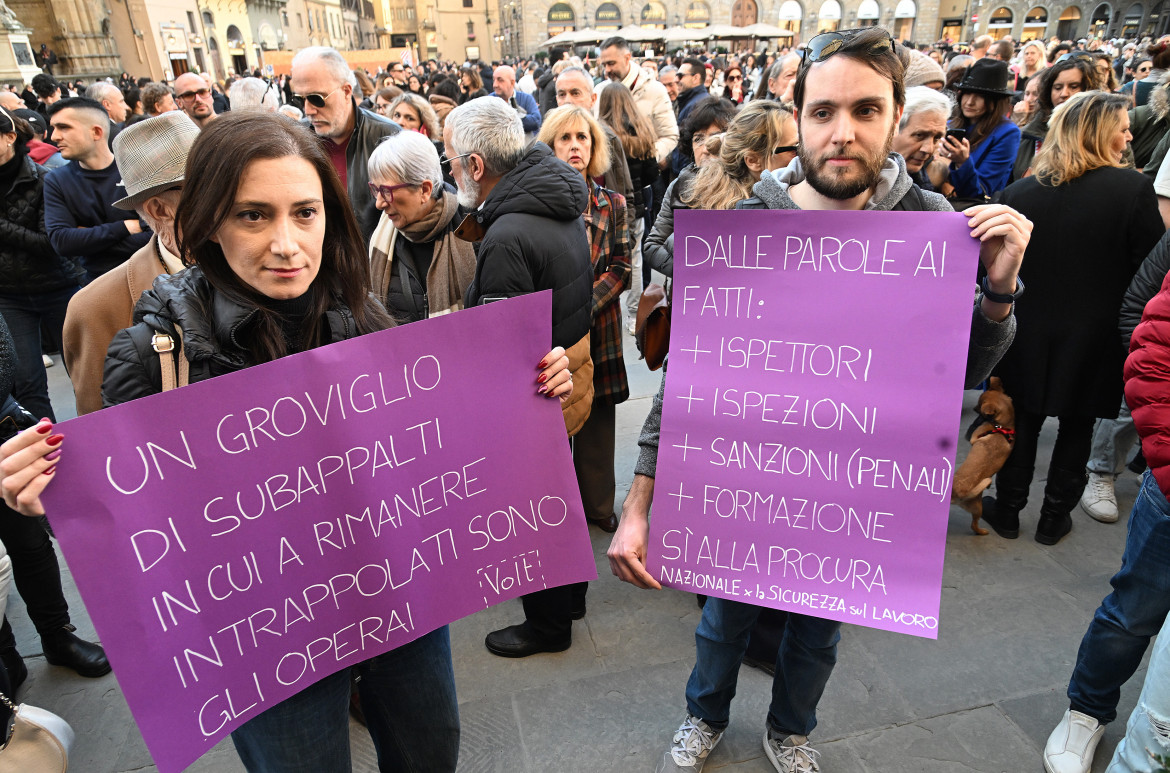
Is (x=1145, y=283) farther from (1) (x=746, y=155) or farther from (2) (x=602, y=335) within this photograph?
(2) (x=602, y=335)

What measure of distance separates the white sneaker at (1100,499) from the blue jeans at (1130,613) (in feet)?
5.30

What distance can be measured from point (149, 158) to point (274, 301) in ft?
3.25

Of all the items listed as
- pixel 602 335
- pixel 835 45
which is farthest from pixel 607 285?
pixel 835 45

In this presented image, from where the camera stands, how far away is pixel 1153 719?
1580 mm

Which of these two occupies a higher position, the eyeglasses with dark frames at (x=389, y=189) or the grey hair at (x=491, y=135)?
the grey hair at (x=491, y=135)

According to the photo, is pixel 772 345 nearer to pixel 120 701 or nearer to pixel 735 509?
pixel 735 509

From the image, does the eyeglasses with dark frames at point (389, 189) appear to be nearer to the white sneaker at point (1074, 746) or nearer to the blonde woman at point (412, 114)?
the white sneaker at point (1074, 746)

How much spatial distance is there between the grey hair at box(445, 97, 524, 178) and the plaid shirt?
0.62 m

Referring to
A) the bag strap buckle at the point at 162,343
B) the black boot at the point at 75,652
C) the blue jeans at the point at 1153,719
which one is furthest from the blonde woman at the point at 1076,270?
the black boot at the point at 75,652

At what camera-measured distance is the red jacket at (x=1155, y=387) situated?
5.17ft

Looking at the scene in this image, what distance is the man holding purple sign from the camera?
1514mm

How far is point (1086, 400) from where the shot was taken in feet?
9.82

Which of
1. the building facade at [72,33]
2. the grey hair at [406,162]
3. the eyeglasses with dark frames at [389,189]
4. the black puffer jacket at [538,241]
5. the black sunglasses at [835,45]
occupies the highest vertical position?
the building facade at [72,33]

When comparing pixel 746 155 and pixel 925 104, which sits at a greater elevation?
pixel 925 104
